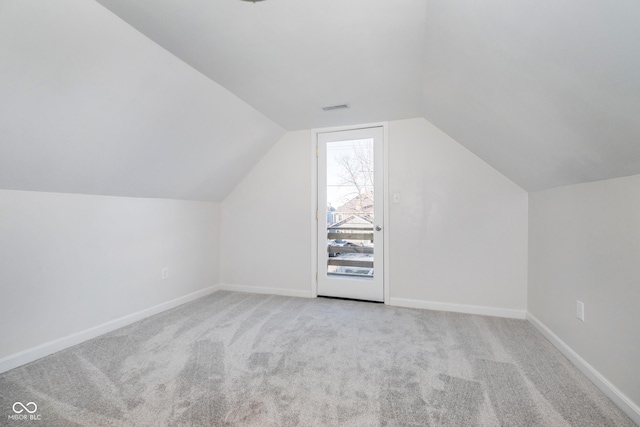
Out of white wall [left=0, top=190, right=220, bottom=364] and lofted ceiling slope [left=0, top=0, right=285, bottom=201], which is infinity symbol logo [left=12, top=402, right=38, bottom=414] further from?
lofted ceiling slope [left=0, top=0, right=285, bottom=201]

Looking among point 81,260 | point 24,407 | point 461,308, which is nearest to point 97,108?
point 81,260

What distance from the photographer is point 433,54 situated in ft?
6.38

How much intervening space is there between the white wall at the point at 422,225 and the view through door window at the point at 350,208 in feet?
0.86

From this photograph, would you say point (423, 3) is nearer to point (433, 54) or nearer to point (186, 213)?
point (433, 54)

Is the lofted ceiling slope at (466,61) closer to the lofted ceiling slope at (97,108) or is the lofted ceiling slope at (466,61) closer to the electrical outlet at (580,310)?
the lofted ceiling slope at (97,108)

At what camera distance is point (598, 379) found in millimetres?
1761

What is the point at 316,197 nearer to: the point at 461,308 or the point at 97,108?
the point at 461,308

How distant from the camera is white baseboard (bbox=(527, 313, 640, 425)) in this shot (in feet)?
4.95

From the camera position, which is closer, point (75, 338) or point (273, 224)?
point (75, 338)

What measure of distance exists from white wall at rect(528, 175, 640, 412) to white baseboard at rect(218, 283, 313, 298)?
8.10 feet

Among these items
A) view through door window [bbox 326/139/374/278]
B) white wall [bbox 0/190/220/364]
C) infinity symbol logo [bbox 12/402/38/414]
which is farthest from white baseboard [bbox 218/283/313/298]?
infinity symbol logo [bbox 12/402/38/414]

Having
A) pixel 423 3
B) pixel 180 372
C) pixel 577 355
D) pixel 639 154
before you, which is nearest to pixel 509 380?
pixel 577 355

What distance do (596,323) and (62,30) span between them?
11.2 feet
